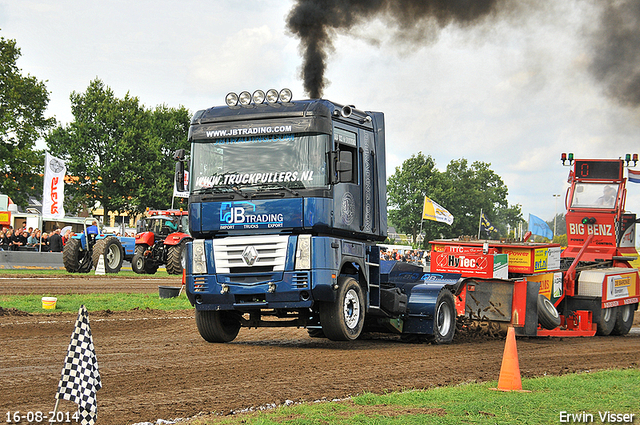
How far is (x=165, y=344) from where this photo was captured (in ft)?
36.6

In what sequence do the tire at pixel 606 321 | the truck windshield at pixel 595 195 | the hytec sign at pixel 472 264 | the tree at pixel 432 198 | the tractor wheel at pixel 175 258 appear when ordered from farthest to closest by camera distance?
the tree at pixel 432 198
the tractor wheel at pixel 175 258
the truck windshield at pixel 595 195
the tire at pixel 606 321
the hytec sign at pixel 472 264

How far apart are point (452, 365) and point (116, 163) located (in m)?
59.6

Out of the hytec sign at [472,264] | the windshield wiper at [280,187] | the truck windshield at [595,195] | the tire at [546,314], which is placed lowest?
the tire at [546,314]

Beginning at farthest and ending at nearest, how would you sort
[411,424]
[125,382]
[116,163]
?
[116,163] → [125,382] → [411,424]

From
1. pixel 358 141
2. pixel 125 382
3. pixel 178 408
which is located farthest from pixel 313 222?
pixel 178 408

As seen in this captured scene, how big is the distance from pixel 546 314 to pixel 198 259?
7.05 metres

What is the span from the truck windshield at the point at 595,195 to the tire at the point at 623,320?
2.45 metres

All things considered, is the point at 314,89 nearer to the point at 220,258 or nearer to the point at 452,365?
the point at 220,258

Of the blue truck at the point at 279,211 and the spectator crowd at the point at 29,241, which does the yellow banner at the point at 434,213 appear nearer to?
the spectator crowd at the point at 29,241

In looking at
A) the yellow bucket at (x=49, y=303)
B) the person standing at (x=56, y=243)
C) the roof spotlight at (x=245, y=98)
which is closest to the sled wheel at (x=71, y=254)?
the person standing at (x=56, y=243)

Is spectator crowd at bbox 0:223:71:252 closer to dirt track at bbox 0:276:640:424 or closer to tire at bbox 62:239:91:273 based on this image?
tire at bbox 62:239:91:273

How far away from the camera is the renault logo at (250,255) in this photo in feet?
34.6

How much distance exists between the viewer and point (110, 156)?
66625 millimetres

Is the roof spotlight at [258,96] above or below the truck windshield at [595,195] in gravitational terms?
above
